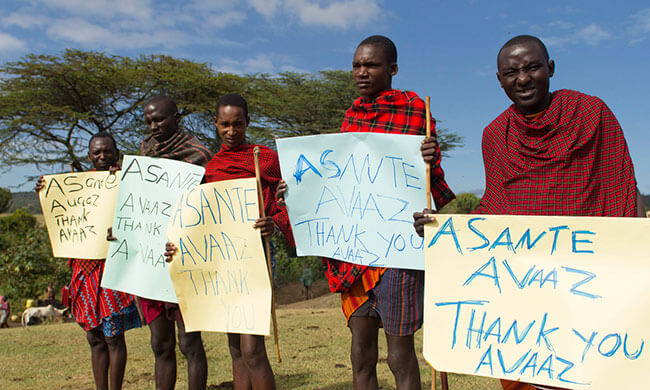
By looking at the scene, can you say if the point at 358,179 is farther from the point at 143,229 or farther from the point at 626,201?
the point at 143,229

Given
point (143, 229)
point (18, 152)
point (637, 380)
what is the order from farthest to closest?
1. point (18, 152)
2. point (143, 229)
3. point (637, 380)

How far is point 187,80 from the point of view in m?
23.8

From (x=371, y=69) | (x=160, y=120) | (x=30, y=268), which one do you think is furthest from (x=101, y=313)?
(x=30, y=268)

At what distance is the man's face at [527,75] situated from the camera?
2.29m

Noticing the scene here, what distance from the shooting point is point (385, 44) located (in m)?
2.82

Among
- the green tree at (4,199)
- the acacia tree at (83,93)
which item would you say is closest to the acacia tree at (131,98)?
the acacia tree at (83,93)

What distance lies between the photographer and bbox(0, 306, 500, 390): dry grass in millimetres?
4895

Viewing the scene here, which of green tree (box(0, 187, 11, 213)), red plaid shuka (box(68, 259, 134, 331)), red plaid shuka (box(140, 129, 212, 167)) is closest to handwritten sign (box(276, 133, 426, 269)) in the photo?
red plaid shuka (box(140, 129, 212, 167))

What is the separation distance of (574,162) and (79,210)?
11.4 feet

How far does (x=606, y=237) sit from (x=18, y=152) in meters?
25.6

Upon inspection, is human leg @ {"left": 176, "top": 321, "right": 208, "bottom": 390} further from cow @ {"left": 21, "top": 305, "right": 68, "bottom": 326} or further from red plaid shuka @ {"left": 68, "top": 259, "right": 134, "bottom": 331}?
cow @ {"left": 21, "top": 305, "right": 68, "bottom": 326}

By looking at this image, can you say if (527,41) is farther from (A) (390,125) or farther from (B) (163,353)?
(B) (163,353)

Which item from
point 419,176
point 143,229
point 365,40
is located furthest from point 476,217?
point 143,229

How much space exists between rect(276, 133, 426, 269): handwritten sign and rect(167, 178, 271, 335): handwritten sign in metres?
0.28
